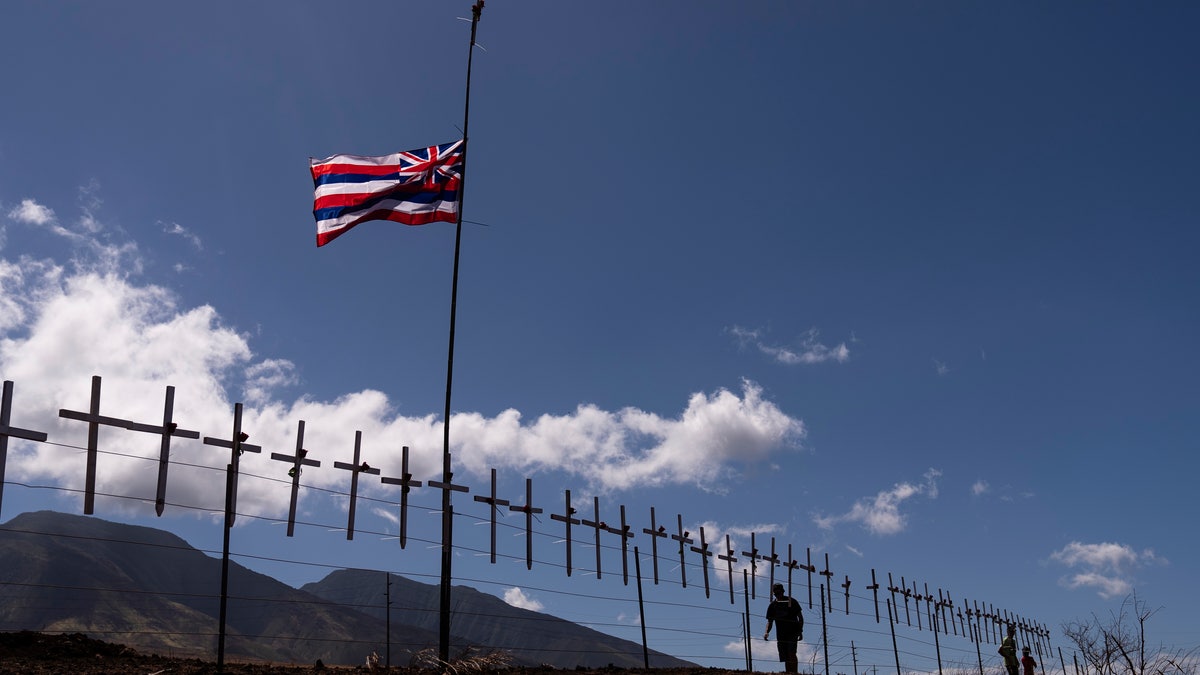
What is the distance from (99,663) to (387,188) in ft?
31.2

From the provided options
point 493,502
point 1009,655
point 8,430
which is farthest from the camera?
point 1009,655

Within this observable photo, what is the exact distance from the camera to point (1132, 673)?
780 centimetres

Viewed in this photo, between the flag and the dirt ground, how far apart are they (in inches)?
304

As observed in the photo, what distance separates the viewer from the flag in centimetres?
1767

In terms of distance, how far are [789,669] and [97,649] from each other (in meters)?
13.6

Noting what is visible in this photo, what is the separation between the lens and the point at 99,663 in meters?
12.3

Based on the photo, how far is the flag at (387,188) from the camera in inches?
696

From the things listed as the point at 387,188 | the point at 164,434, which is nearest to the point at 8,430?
the point at 164,434

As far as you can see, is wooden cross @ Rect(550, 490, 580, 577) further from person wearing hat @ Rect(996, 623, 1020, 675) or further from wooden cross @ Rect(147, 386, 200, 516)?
person wearing hat @ Rect(996, 623, 1020, 675)

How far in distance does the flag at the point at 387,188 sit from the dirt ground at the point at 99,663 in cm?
772

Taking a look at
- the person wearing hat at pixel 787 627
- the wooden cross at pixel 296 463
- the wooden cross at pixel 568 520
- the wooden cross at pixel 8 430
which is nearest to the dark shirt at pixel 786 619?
the person wearing hat at pixel 787 627

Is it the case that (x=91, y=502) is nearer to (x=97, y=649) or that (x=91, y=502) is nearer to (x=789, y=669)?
(x=97, y=649)

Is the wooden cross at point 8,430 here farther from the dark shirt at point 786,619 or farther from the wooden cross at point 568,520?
the dark shirt at point 786,619

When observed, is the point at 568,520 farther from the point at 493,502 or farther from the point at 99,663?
the point at 99,663
